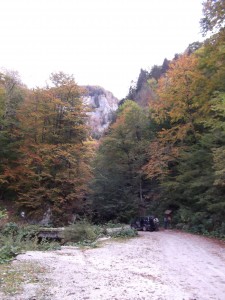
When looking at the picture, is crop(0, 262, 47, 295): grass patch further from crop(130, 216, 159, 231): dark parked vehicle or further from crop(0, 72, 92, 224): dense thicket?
crop(0, 72, 92, 224): dense thicket

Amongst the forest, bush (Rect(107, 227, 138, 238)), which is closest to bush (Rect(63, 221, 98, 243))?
bush (Rect(107, 227, 138, 238))

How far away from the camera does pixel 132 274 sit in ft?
25.2

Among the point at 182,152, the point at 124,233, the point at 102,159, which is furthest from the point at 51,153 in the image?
the point at 182,152

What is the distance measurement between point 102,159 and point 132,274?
2119 cm

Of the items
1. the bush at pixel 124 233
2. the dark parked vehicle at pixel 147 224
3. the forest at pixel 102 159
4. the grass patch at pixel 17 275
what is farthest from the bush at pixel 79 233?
the grass patch at pixel 17 275

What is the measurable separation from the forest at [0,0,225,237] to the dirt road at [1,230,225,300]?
743 centimetres

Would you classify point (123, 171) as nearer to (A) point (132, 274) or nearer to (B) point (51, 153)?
(B) point (51, 153)

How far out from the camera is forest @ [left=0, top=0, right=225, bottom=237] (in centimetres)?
2046

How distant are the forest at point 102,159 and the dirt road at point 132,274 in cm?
743

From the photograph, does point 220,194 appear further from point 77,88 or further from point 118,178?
point 77,88

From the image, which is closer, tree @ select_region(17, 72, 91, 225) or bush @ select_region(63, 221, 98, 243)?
bush @ select_region(63, 221, 98, 243)

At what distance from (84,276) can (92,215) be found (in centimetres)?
1762

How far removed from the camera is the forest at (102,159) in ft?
67.1

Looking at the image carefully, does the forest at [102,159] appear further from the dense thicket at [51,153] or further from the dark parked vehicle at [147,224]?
the dark parked vehicle at [147,224]
